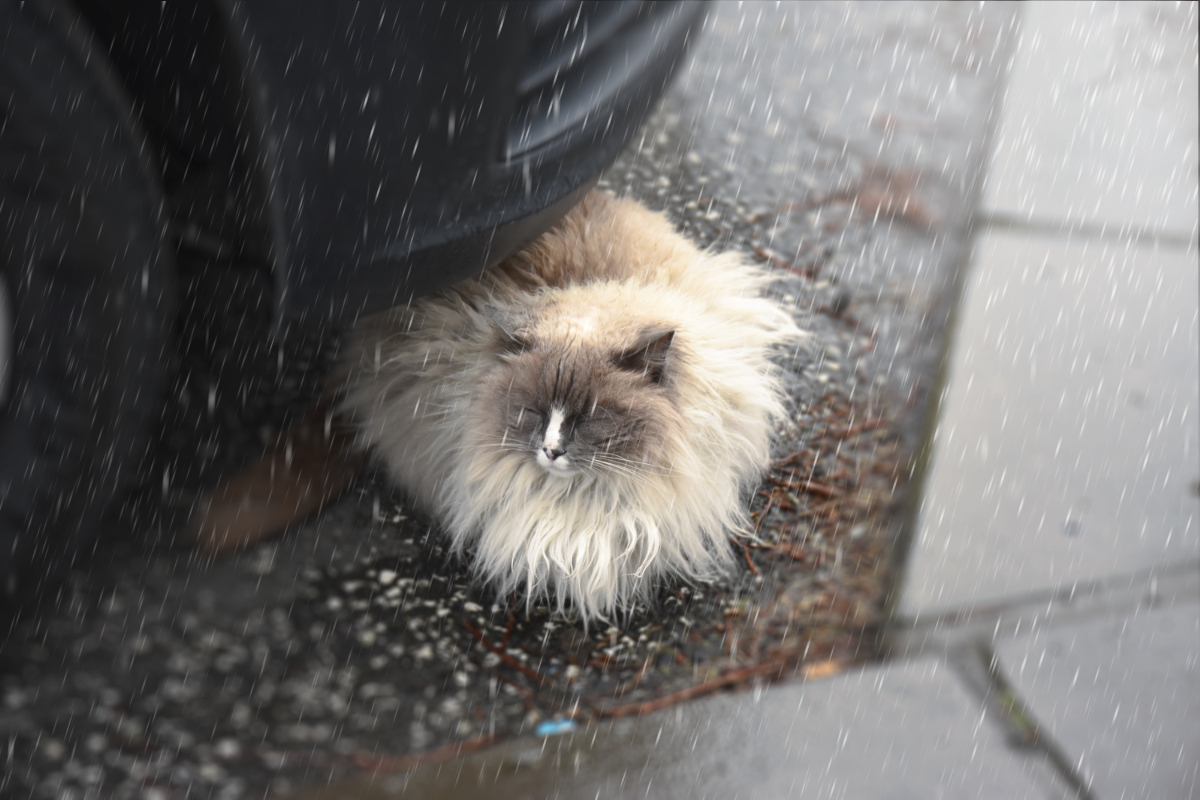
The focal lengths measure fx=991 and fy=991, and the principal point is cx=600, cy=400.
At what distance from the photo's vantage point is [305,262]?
2.01 m

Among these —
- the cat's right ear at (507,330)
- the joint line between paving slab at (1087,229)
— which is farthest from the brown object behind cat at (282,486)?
the joint line between paving slab at (1087,229)

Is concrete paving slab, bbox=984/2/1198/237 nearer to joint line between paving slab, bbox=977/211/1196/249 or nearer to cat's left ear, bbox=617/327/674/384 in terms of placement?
joint line between paving slab, bbox=977/211/1196/249

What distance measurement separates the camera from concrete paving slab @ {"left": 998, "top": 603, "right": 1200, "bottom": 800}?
2.32m

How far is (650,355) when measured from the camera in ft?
7.44

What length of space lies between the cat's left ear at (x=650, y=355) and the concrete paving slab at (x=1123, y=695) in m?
1.18

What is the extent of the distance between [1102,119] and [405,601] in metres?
3.69

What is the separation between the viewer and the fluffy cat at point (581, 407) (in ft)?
7.55

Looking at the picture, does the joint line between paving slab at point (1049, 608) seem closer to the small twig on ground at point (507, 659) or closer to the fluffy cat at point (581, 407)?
the fluffy cat at point (581, 407)

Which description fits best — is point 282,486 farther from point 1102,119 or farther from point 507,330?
point 1102,119

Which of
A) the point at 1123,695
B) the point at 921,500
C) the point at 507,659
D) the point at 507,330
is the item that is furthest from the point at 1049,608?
the point at 507,330

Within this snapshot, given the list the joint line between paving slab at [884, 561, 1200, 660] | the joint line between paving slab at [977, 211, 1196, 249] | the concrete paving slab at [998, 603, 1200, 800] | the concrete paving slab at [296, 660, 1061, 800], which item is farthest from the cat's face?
the joint line between paving slab at [977, 211, 1196, 249]

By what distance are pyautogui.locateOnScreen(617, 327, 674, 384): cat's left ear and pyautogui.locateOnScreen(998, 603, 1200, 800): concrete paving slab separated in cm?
118

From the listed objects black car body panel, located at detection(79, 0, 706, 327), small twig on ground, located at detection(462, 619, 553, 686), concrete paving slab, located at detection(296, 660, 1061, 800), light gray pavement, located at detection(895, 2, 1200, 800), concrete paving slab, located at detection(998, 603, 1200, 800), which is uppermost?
black car body panel, located at detection(79, 0, 706, 327)

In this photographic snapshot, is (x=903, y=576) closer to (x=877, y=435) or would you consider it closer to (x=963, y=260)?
(x=877, y=435)
